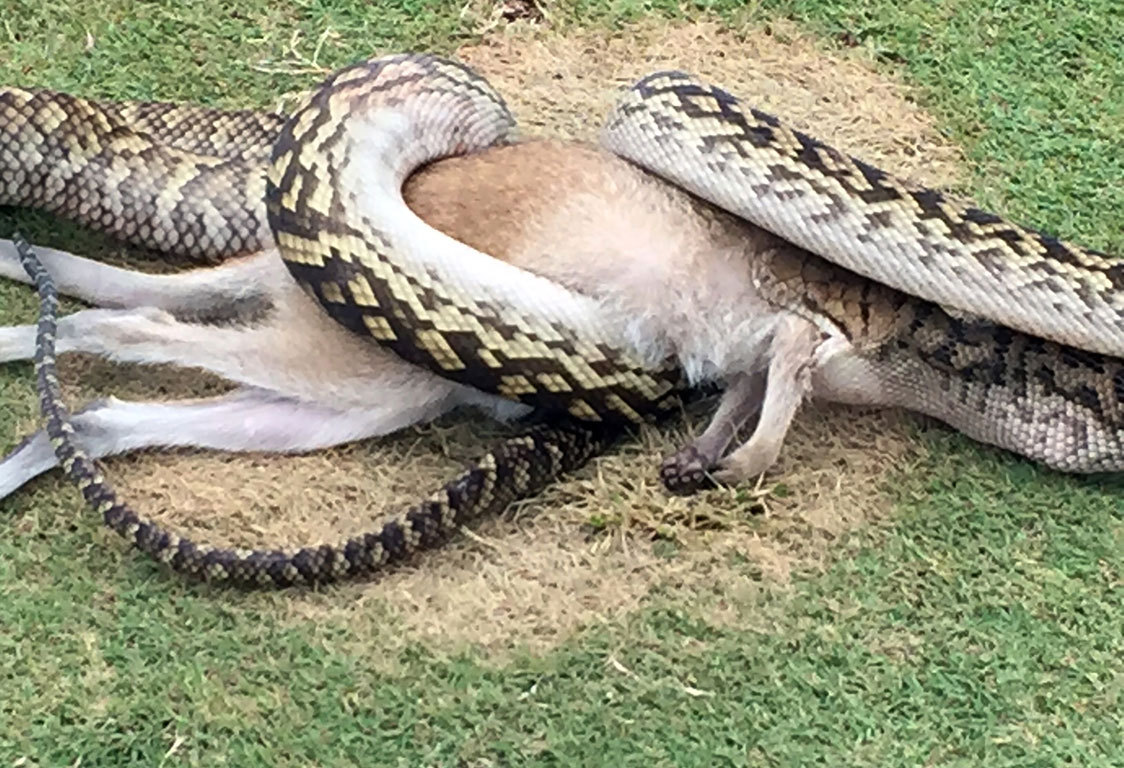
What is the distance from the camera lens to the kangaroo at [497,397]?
271 cm

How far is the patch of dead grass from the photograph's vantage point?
2490 mm

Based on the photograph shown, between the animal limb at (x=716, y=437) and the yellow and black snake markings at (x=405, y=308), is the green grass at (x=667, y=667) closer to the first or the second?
the animal limb at (x=716, y=437)

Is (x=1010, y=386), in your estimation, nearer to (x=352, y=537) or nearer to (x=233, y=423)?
(x=352, y=537)

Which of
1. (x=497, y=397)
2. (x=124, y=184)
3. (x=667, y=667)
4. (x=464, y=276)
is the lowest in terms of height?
(x=667, y=667)

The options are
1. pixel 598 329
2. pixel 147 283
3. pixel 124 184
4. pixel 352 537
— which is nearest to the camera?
pixel 352 537

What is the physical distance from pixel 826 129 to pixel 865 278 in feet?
2.50

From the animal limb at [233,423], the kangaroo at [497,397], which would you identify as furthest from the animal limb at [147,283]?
the animal limb at [233,423]

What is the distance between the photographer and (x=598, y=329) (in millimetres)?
2672

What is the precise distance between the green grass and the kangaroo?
231 millimetres

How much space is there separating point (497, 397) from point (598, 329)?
0.76 feet

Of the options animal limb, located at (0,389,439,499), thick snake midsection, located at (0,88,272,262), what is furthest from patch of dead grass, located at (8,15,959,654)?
thick snake midsection, located at (0,88,272,262)

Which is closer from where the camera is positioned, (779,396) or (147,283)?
(779,396)

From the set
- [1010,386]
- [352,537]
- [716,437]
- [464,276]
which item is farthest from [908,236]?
[352,537]

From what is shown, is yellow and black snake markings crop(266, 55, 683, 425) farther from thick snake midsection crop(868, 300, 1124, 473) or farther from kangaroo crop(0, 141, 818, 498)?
thick snake midsection crop(868, 300, 1124, 473)
